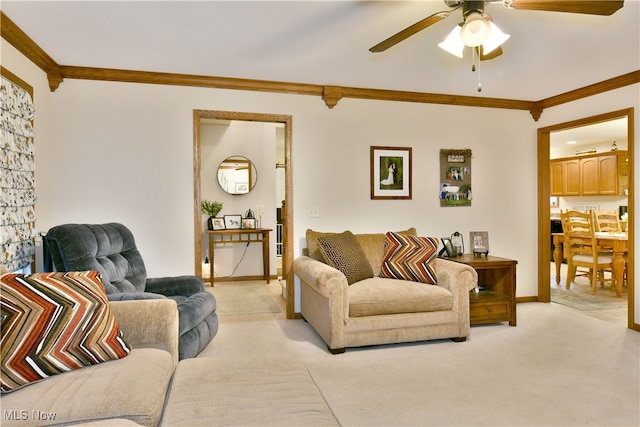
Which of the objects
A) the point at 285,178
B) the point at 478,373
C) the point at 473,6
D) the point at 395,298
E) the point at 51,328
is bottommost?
the point at 478,373

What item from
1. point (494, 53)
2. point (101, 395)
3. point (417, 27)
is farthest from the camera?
point (494, 53)

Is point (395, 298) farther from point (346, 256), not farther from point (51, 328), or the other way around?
point (51, 328)

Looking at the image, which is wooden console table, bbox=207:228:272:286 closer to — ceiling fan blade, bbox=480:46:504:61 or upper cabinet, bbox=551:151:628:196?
ceiling fan blade, bbox=480:46:504:61

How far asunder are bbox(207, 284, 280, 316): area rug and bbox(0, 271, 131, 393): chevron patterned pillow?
2579 mm

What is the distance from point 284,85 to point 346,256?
1.81 m

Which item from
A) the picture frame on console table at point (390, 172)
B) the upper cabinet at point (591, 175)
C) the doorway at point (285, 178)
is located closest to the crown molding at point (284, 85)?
the doorway at point (285, 178)

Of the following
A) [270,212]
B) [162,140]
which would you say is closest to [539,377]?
[162,140]

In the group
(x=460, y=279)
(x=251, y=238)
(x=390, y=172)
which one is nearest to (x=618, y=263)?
(x=460, y=279)

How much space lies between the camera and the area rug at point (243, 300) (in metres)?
4.46

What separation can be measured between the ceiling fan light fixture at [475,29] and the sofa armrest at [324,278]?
1.82 meters

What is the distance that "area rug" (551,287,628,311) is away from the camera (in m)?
4.60

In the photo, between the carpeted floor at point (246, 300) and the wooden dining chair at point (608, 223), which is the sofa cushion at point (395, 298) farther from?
the wooden dining chair at point (608, 223)

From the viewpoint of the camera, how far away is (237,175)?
21.0 feet

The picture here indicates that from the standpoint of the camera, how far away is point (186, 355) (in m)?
2.69
